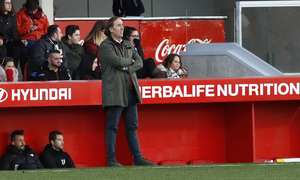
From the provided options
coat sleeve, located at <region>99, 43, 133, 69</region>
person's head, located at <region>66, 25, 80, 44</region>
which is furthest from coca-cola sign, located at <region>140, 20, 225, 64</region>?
coat sleeve, located at <region>99, 43, 133, 69</region>

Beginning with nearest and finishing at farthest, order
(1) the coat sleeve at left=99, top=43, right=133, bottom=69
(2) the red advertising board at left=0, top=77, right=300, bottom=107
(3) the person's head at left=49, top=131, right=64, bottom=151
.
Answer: (1) the coat sleeve at left=99, top=43, right=133, bottom=69, (2) the red advertising board at left=0, top=77, right=300, bottom=107, (3) the person's head at left=49, top=131, right=64, bottom=151

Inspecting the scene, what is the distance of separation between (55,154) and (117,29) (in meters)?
1.99

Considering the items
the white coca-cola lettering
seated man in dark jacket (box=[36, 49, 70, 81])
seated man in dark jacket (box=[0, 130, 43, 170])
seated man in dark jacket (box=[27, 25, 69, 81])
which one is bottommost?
seated man in dark jacket (box=[0, 130, 43, 170])

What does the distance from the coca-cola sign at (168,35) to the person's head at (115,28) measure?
7.16 meters

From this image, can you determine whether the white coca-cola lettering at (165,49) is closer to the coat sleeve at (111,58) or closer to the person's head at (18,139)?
the person's head at (18,139)

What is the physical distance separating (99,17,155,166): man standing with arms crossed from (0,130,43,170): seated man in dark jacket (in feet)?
3.94

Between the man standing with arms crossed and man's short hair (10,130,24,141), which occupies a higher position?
the man standing with arms crossed

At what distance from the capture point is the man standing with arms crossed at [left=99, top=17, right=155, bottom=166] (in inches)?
401

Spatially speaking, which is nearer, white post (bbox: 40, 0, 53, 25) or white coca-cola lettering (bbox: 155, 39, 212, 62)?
white post (bbox: 40, 0, 53, 25)

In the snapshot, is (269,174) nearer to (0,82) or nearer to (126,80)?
(126,80)

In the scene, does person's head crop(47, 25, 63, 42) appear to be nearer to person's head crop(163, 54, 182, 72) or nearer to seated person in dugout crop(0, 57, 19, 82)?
seated person in dugout crop(0, 57, 19, 82)

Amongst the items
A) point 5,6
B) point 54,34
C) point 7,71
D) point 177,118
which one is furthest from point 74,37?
point 177,118

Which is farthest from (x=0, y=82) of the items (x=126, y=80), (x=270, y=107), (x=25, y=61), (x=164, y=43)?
(x=164, y=43)

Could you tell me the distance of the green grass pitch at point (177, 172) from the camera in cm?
886
